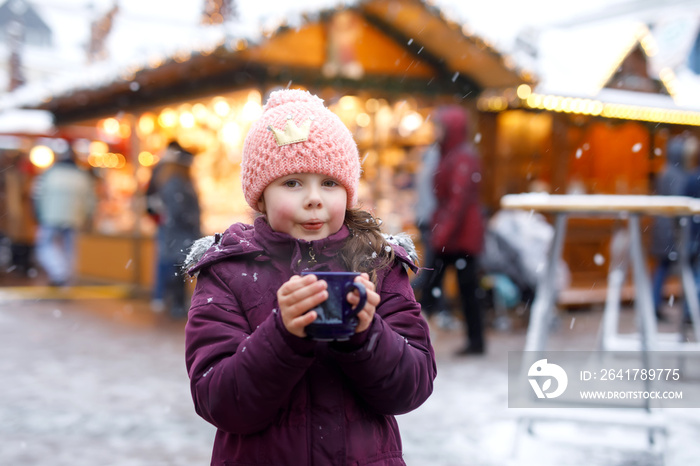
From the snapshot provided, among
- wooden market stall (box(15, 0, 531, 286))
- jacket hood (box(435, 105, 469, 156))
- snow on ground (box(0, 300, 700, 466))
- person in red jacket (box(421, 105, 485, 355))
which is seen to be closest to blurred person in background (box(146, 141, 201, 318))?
wooden market stall (box(15, 0, 531, 286))

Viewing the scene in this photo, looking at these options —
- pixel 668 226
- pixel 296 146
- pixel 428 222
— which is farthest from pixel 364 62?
pixel 296 146

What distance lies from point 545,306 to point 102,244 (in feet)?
31.7

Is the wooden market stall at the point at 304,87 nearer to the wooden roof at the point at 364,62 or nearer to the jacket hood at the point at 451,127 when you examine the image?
the wooden roof at the point at 364,62

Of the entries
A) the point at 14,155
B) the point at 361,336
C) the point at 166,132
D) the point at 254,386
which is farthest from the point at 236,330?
the point at 14,155

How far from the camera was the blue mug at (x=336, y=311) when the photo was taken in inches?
47.2

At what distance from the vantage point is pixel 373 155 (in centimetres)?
1038

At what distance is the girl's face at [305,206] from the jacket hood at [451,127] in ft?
15.2

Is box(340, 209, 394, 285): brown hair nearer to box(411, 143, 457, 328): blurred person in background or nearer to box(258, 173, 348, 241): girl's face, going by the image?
box(258, 173, 348, 241): girl's face

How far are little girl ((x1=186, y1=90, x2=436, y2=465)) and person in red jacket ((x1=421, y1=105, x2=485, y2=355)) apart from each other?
448 cm

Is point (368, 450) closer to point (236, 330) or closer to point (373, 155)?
point (236, 330)

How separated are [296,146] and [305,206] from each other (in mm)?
134

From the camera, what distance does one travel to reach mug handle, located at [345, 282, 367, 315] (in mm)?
1203

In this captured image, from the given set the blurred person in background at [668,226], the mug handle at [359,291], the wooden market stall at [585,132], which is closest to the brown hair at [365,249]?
the mug handle at [359,291]

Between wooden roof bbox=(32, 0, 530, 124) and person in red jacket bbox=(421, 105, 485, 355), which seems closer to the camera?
person in red jacket bbox=(421, 105, 485, 355)
